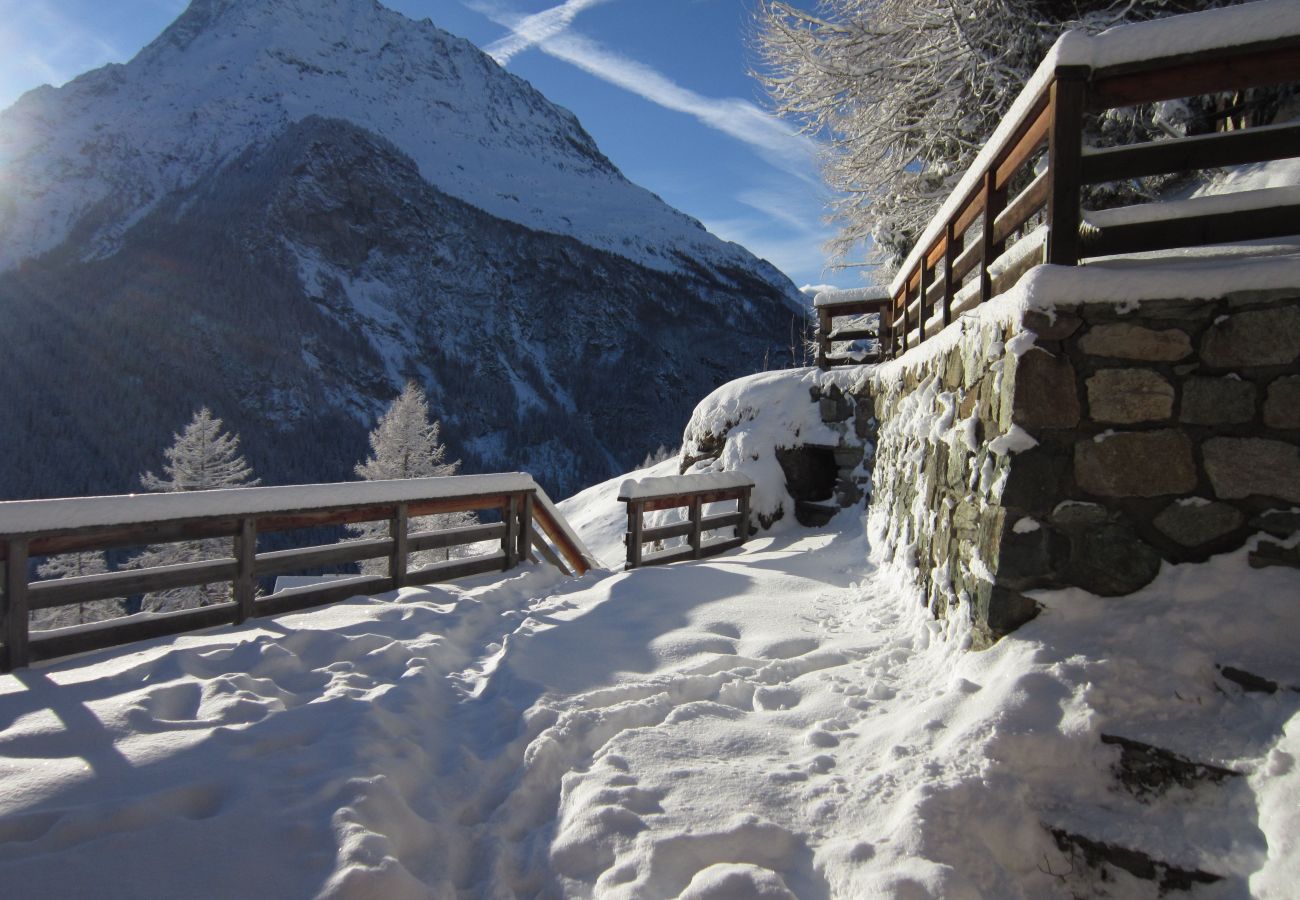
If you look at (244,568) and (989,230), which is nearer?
(989,230)

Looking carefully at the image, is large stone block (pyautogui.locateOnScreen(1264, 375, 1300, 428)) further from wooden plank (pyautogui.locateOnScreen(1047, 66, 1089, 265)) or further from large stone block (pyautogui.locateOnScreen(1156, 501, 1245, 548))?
wooden plank (pyautogui.locateOnScreen(1047, 66, 1089, 265))

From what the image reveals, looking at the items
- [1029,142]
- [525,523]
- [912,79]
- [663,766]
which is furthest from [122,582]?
[912,79]

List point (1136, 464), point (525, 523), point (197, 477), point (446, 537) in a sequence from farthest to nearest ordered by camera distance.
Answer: point (197, 477)
point (525, 523)
point (446, 537)
point (1136, 464)

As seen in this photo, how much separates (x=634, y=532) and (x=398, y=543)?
2.57 meters

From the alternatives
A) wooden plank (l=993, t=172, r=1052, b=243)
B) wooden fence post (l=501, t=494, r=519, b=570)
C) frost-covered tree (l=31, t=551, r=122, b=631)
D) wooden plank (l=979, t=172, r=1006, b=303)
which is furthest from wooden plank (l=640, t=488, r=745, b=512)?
frost-covered tree (l=31, t=551, r=122, b=631)

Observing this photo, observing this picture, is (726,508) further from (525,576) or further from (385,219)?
(385,219)

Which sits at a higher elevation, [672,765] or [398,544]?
[398,544]

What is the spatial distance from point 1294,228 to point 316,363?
98784mm

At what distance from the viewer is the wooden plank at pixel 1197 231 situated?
2779 millimetres

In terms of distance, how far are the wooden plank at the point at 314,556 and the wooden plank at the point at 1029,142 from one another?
15.2ft

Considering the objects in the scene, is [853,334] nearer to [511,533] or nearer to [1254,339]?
[511,533]

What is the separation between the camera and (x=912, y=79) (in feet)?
25.0

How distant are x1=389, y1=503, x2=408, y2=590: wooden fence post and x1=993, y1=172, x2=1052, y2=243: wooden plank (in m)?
4.67

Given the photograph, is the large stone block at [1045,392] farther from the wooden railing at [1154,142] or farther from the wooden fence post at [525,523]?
the wooden fence post at [525,523]
